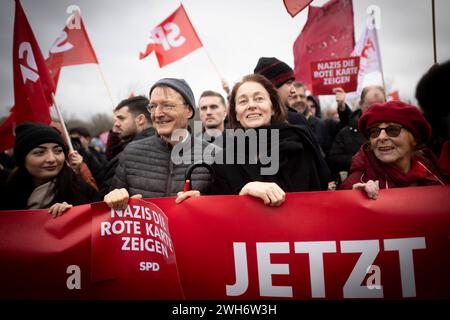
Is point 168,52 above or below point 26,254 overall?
above

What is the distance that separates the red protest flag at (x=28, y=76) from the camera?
3.77 metres

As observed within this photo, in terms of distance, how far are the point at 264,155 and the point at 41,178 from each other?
5.55 feet

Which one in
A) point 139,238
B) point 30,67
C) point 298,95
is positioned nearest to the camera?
point 139,238

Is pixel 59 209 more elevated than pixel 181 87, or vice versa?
pixel 181 87

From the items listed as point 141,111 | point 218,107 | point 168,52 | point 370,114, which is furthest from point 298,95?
point 370,114

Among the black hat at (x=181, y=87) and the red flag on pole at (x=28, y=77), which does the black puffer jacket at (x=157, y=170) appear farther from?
the red flag on pole at (x=28, y=77)

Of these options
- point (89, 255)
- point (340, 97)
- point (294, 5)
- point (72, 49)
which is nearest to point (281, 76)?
point (294, 5)

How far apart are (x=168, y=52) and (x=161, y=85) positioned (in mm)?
2981

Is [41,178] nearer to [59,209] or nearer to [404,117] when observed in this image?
[59,209]

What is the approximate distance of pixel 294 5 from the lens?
3.27m

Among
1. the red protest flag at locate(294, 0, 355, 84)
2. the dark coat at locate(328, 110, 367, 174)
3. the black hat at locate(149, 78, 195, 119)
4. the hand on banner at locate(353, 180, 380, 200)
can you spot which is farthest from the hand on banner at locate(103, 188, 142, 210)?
the red protest flag at locate(294, 0, 355, 84)

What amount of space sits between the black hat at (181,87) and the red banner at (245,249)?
83cm

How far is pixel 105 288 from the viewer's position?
2.27m
